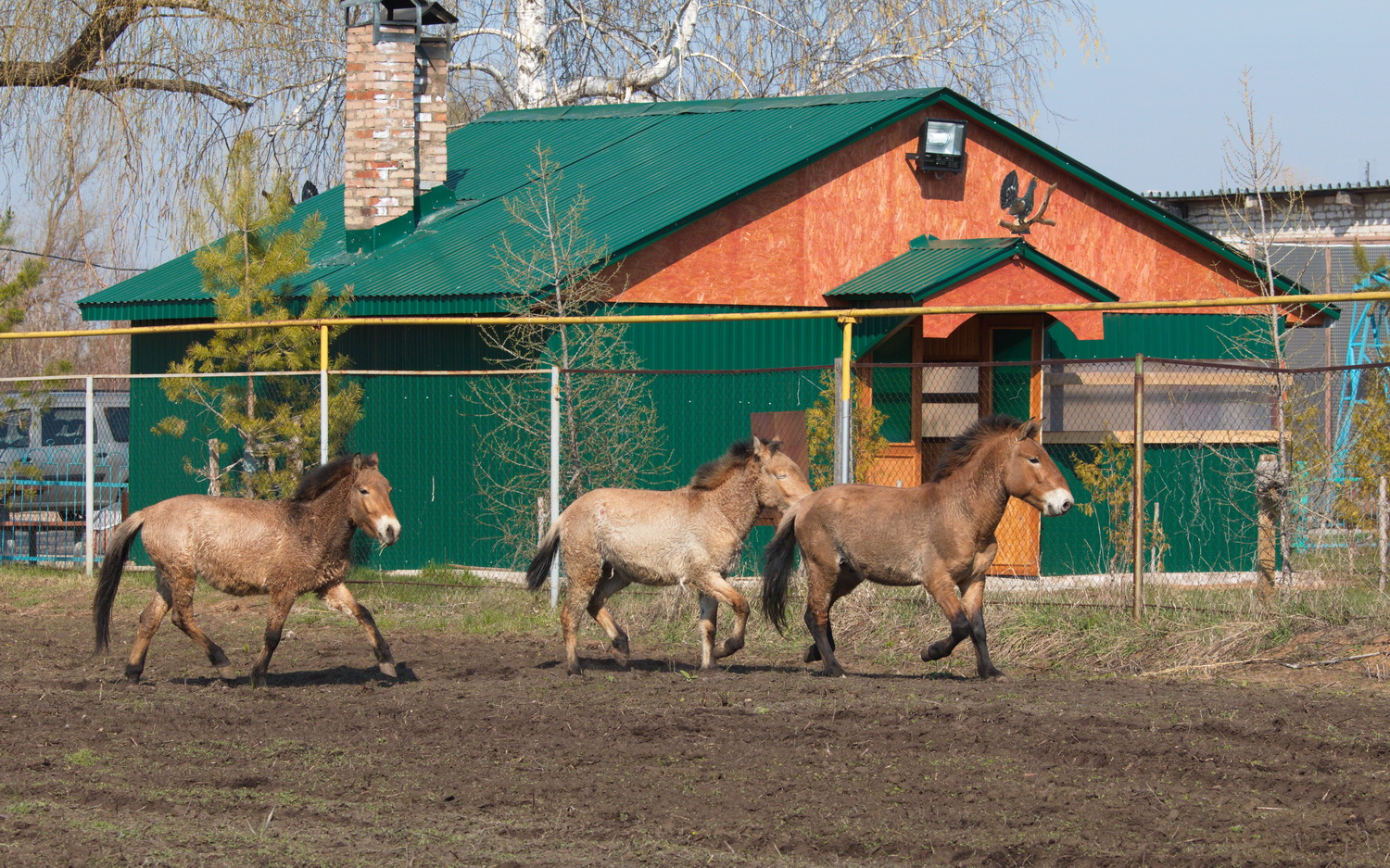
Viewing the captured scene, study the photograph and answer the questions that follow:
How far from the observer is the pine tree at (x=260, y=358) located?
46.3ft

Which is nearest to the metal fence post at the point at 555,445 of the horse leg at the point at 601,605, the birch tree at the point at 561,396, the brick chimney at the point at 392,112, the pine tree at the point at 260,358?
the birch tree at the point at 561,396


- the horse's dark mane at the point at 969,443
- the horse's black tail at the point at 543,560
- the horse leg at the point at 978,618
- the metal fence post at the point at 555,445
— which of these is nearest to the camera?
the horse leg at the point at 978,618

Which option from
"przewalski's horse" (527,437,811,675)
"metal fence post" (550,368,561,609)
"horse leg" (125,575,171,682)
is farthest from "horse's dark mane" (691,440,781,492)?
"horse leg" (125,575,171,682)

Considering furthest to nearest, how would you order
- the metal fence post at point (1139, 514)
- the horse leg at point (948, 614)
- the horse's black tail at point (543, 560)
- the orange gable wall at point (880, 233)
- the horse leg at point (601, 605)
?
the orange gable wall at point (880, 233)
the metal fence post at point (1139, 514)
the horse's black tail at point (543, 560)
the horse leg at point (601, 605)
the horse leg at point (948, 614)

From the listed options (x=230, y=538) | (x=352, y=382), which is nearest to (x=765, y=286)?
(x=352, y=382)

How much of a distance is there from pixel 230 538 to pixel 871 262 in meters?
8.34

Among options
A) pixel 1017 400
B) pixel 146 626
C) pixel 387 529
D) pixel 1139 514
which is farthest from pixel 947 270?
pixel 146 626

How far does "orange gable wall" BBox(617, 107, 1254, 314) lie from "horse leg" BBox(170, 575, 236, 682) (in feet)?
19.6

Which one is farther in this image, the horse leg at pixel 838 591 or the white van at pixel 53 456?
the white van at pixel 53 456

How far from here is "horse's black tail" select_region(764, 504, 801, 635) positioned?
31.6 ft

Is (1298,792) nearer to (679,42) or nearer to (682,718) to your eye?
(682,718)

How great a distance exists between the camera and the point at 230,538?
9.27 meters

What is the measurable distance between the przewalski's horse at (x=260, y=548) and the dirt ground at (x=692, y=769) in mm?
438

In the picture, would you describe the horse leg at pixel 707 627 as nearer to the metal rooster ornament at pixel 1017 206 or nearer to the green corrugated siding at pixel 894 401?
the green corrugated siding at pixel 894 401
